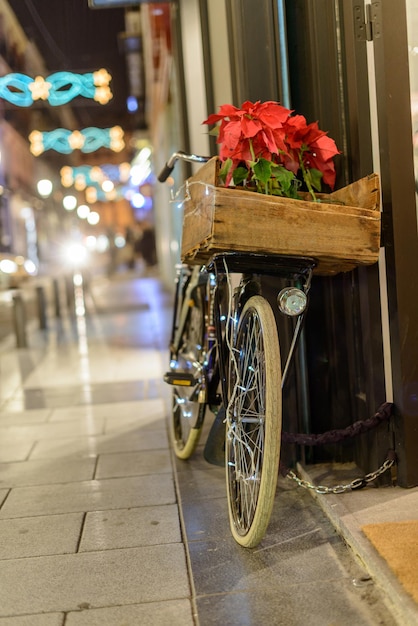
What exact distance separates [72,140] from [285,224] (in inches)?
567

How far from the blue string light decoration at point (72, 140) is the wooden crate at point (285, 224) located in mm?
13860

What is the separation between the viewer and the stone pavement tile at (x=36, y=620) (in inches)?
87.2

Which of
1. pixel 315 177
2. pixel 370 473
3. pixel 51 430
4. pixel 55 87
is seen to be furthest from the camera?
pixel 55 87

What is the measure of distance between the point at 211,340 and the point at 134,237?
42213mm

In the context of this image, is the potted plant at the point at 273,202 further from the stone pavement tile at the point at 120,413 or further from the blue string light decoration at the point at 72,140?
the blue string light decoration at the point at 72,140

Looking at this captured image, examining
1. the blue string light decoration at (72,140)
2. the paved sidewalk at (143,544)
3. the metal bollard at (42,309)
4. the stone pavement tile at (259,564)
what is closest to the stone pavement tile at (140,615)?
the paved sidewalk at (143,544)

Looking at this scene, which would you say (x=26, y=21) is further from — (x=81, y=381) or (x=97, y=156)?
(x=97, y=156)

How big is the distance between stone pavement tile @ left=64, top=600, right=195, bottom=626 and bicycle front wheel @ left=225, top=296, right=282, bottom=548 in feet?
1.34

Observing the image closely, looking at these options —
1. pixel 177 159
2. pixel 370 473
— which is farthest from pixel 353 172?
pixel 370 473

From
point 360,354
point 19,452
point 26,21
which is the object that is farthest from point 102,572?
point 26,21

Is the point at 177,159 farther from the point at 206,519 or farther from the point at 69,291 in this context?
the point at 69,291

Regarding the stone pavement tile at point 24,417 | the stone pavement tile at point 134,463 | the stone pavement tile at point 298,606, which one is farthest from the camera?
the stone pavement tile at point 24,417

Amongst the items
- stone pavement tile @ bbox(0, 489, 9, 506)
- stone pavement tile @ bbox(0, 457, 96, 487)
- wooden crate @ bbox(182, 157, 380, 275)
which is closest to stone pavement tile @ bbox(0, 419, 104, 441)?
stone pavement tile @ bbox(0, 457, 96, 487)

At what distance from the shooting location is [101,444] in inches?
172
